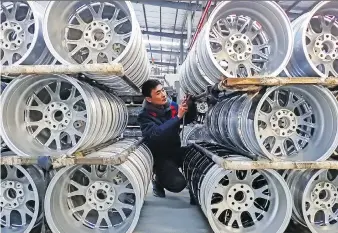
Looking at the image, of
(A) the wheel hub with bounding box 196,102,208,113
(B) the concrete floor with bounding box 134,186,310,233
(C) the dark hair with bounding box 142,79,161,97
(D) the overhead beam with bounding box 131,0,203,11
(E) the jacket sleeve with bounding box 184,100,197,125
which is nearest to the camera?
(B) the concrete floor with bounding box 134,186,310,233

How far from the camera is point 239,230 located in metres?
2.84

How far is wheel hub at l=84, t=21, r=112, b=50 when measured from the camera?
2.82 metres

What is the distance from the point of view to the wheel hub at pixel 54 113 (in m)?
2.75

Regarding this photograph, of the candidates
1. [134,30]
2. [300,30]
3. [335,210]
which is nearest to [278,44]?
[300,30]

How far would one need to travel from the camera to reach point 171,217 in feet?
11.6

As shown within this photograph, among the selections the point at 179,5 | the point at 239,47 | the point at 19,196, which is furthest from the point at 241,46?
the point at 179,5

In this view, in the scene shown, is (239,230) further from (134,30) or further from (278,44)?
(134,30)

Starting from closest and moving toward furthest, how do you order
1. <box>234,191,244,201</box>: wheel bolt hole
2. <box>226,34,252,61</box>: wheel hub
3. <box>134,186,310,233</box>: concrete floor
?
<box>226,34,252,61</box>: wheel hub, <box>234,191,244,201</box>: wheel bolt hole, <box>134,186,310,233</box>: concrete floor

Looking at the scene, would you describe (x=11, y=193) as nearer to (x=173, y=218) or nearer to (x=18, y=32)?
(x=18, y=32)

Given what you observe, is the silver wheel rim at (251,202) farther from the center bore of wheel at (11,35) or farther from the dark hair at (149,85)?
the center bore of wheel at (11,35)

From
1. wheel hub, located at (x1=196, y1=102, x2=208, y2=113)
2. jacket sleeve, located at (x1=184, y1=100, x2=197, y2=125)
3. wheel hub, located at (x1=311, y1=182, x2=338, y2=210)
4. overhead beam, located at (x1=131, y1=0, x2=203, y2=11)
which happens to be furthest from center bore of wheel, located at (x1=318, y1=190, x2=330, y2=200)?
overhead beam, located at (x1=131, y1=0, x2=203, y2=11)

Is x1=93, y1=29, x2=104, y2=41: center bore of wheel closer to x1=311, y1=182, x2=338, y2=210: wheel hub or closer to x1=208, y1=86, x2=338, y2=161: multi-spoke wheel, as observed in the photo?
x1=208, y1=86, x2=338, y2=161: multi-spoke wheel

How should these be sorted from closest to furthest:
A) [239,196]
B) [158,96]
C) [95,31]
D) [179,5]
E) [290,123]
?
[290,123]
[95,31]
[239,196]
[158,96]
[179,5]

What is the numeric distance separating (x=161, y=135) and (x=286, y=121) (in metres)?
1.37
